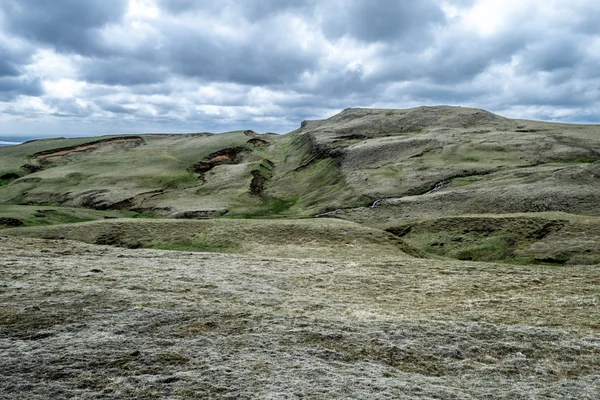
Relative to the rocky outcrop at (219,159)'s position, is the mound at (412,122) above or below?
above

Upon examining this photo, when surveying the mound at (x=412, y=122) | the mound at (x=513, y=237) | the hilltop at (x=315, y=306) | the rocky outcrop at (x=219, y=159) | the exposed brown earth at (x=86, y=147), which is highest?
the mound at (x=412, y=122)

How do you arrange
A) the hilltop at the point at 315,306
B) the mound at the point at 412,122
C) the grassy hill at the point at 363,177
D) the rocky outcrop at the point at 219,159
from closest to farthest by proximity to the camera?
the hilltop at the point at 315,306
the grassy hill at the point at 363,177
the rocky outcrop at the point at 219,159
the mound at the point at 412,122

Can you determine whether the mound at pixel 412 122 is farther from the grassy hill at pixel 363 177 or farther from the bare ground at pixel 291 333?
the bare ground at pixel 291 333

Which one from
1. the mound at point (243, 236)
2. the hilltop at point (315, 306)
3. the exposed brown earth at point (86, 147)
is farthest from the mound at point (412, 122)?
the mound at point (243, 236)

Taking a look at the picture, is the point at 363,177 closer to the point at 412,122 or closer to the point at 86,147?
the point at 412,122

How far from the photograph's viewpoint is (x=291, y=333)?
17453 mm

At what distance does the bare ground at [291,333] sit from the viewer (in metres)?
13.6

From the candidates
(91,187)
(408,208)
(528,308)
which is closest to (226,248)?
(528,308)

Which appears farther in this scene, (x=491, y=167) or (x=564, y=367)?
(x=491, y=167)

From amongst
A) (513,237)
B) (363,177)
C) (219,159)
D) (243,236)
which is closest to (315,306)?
(243,236)

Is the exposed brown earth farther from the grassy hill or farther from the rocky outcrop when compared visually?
the rocky outcrop

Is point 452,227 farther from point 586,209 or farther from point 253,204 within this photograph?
point 253,204

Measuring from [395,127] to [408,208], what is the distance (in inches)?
2878

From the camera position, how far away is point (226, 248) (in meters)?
43.3
